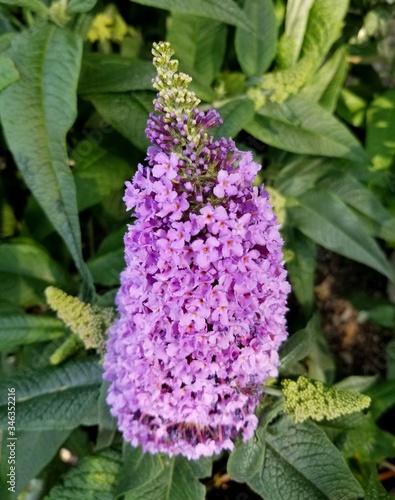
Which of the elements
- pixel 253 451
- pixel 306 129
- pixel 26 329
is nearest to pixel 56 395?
pixel 26 329

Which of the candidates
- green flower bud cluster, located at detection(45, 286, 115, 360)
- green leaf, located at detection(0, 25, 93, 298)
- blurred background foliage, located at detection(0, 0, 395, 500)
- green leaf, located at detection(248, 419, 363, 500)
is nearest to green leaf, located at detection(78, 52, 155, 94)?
blurred background foliage, located at detection(0, 0, 395, 500)

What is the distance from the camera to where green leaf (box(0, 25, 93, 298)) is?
1.24 meters

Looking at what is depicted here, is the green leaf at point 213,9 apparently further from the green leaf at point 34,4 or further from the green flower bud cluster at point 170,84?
the green flower bud cluster at point 170,84

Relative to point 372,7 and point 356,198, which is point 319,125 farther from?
point 372,7

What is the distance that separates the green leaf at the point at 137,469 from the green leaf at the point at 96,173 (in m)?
0.65

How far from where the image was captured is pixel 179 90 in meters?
0.87

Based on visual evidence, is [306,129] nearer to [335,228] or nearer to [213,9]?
[335,228]

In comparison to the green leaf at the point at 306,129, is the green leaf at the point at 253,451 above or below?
below

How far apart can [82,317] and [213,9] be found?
0.70 metres

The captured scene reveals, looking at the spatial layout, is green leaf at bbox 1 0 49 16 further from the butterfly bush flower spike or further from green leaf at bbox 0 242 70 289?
green leaf at bbox 0 242 70 289

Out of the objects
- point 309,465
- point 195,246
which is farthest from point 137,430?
point 195,246

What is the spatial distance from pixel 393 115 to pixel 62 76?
3.39 ft

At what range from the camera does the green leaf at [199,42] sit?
161 centimetres

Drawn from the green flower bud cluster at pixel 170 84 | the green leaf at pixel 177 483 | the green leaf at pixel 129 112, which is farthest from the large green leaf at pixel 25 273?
the green flower bud cluster at pixel 170 84
